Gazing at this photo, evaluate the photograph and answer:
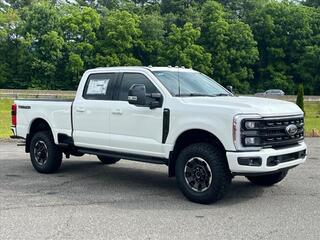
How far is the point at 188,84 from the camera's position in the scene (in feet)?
25.8

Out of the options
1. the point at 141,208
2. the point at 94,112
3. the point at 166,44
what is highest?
the point at 166,44

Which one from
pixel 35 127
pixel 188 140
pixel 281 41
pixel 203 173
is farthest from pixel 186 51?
pixel 203 173

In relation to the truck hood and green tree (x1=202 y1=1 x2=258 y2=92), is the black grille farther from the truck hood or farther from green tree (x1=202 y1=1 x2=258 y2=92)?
green tree (x1=202 y1=1 x2=258 y2=92)

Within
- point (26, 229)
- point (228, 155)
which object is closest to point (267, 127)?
point (228, 155)

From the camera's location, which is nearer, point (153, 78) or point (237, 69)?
point (153, 78)

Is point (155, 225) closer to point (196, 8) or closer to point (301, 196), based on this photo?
point (301, 196)

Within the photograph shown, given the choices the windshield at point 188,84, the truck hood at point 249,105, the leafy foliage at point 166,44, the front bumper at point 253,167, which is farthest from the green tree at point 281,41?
the front bumper at point 253,167

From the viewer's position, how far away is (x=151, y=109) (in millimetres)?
7359

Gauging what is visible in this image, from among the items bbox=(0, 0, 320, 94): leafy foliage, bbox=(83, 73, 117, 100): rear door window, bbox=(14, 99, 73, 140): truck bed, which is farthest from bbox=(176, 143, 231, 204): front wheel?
bbox=(0, 0, 320, 94): leafy foliage

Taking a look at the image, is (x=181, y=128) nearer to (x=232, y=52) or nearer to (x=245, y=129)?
(x=245, y=129)

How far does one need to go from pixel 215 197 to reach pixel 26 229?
263 centimetres

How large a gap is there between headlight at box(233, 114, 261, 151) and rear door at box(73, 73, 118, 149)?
2473 millimetres

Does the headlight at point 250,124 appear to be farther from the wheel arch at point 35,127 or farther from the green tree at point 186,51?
the green tree at point 186,51

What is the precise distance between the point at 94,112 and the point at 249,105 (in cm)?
287
